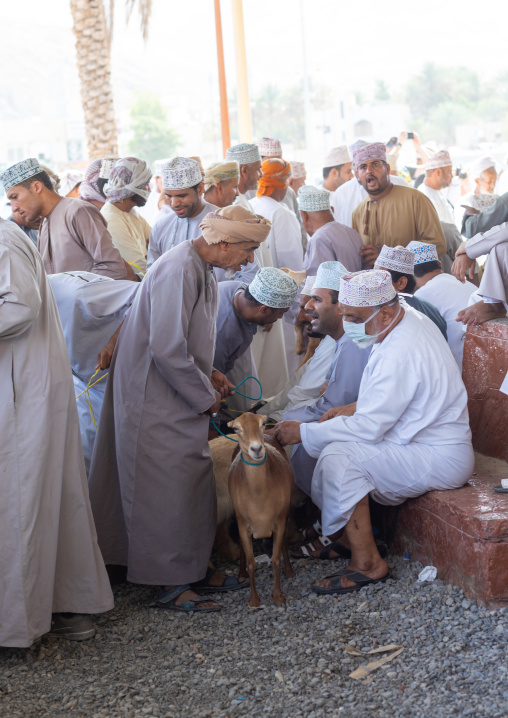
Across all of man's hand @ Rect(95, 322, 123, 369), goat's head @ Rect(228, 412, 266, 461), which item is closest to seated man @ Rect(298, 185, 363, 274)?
man's hand @ Rect(95, 322, 123, 369)

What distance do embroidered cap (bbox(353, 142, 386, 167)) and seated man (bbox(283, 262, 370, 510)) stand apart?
1.93m

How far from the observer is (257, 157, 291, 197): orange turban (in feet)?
26.4

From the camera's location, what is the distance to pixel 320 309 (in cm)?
557

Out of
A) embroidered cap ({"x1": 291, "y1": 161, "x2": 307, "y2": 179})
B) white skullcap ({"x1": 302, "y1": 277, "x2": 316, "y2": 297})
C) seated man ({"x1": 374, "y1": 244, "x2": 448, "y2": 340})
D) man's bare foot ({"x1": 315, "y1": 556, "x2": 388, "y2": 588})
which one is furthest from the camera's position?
embroidered cap ({"x1": 291, "y1": 161, "x2": 307, "y2": 179})

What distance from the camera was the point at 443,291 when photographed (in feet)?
20.0

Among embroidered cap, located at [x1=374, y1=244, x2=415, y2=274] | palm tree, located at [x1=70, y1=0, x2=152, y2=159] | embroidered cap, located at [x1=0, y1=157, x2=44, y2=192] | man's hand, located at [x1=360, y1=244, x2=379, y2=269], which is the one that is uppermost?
palm tree, located at [x1=70, y1=0, x2=152, y2=159]

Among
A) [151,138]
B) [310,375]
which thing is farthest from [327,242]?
[151,138]

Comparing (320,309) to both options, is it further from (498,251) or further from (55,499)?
(55,499)

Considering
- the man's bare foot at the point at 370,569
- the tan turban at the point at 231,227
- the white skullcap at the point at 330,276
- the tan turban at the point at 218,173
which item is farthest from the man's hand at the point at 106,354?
the tan turban at the point at 218,173

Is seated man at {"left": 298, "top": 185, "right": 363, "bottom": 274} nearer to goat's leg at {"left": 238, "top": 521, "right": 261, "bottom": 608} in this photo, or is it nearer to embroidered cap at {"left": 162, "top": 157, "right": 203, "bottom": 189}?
embroidered cap at {"left": 162, "top": 157, "right": 203, "bottom": 189}

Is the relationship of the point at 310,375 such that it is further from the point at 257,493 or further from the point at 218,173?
the point at 218,173

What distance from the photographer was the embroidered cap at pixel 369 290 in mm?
4473

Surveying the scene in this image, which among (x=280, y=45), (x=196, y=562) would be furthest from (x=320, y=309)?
(x=280, y=45)

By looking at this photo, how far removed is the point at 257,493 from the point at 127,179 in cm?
342
